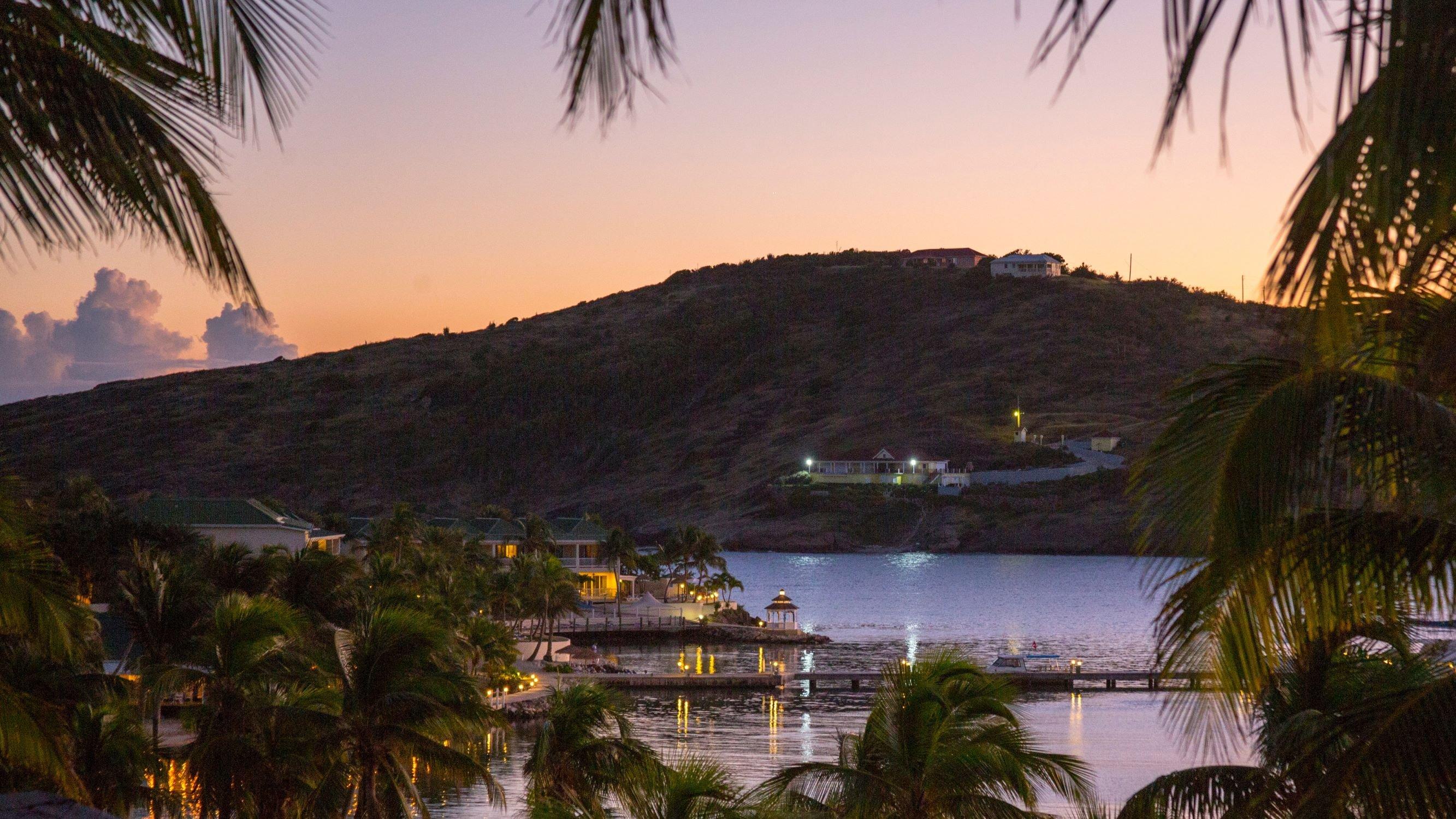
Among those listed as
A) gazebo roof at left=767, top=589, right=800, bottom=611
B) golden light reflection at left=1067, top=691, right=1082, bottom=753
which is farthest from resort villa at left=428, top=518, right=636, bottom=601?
golden light reflection at left=1067, top=691, right=1082, bottom=753

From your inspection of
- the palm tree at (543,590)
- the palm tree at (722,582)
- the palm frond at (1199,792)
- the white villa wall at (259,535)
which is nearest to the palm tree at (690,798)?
the palm frond at (1199,792)

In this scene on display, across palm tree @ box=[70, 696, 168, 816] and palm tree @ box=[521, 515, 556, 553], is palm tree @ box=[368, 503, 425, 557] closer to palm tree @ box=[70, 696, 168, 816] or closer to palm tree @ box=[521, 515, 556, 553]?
palm tree @ box=[521, 515, 556, 553]

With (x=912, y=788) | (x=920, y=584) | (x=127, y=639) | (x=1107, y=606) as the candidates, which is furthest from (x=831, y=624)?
(x=912, y=788)

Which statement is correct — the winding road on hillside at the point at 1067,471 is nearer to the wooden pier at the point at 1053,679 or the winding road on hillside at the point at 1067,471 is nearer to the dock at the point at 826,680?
the wooden pier at the point at 1053,679

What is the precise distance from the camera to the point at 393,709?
20.8 m

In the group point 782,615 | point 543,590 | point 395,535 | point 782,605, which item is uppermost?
point 395,535

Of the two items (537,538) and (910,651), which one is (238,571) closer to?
(910,651)

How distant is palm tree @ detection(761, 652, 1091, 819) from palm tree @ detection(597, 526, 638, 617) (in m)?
87.0

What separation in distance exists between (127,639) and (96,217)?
47441 mm

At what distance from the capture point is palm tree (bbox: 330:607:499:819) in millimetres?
20844

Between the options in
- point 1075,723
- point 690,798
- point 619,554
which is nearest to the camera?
point 690,798

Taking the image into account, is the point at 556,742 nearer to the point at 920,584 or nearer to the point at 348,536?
the point at 348,536

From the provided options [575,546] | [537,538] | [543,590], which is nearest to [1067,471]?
[575,546]

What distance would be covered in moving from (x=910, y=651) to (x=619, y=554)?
2234 cm
